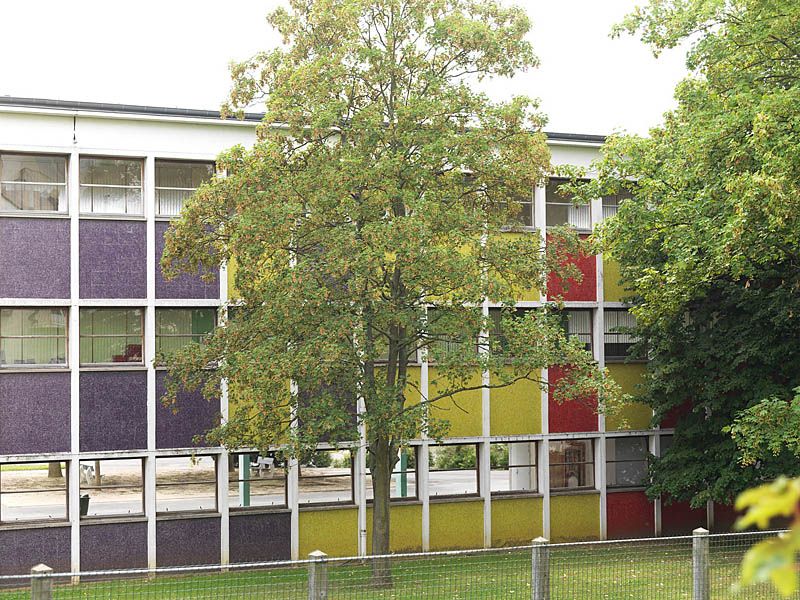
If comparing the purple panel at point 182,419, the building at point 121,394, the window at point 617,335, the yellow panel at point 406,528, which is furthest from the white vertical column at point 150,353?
the window at point 617,335

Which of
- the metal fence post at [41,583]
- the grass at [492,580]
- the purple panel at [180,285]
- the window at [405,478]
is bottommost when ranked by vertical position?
the window at [405,478]

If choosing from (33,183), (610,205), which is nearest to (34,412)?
(33,183)

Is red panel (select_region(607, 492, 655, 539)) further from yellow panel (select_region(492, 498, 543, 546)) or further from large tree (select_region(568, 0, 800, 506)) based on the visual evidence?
yellow panel (select_region(492, 498, 543, 546))

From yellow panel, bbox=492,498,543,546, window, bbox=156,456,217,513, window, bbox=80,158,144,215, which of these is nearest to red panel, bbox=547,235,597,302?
yellow panel, bbox=492,498,543,546

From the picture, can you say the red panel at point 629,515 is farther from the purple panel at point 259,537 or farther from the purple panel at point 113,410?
the purple panel at point 113,410

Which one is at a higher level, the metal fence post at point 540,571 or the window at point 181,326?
the window at point 181,326

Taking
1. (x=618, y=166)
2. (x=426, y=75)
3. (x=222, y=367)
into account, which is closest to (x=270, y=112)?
(x=426, y=75)

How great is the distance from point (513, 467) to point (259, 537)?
6147 millimetres

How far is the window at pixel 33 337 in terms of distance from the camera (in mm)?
20625

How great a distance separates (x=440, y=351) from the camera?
16.3 m

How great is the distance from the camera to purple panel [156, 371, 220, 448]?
21.3 meters

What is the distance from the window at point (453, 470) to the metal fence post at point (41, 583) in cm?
1557

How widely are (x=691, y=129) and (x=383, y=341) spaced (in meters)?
6.22

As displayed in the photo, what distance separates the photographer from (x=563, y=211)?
25406mm
